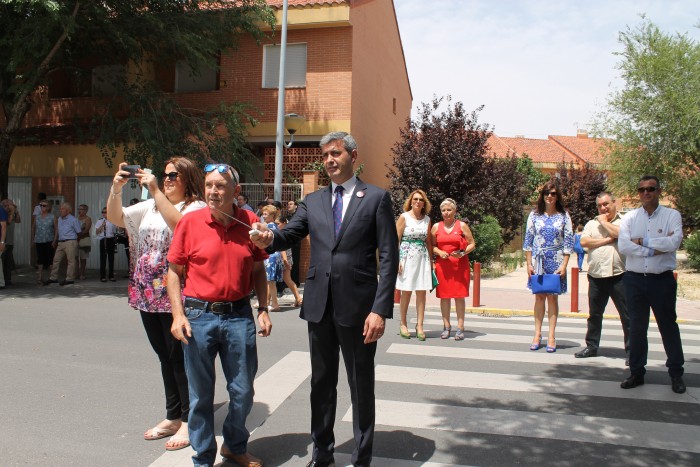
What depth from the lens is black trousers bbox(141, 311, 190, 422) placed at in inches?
171

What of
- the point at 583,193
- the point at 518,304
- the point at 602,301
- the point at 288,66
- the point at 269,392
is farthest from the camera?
the point at 583,193

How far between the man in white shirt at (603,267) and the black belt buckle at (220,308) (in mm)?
4601

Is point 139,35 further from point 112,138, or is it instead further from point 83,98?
point 83,98

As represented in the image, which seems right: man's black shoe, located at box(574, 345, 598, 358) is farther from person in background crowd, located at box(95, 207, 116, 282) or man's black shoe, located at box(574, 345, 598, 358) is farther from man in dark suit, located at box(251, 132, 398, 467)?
person in background crowd, located at box(95, 207, 116, 282)

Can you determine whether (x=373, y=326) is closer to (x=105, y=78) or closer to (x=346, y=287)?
(x=346, y=287)

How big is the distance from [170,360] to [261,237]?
4.59 ft

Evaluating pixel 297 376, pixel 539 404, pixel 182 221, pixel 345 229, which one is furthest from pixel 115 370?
pixel 539 404

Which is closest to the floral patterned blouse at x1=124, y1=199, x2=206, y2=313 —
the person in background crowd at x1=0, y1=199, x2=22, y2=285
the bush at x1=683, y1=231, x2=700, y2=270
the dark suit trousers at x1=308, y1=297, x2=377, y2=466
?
the dark suit trousers at x1=308, y1=297, x2=377, y2=466

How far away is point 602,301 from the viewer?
23.4 feet

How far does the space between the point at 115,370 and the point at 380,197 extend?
3862mm

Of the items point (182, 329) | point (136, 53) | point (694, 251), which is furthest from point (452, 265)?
point (694, 251)

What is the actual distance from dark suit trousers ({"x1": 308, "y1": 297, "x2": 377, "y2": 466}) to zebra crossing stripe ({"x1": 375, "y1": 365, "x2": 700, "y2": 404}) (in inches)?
87.1

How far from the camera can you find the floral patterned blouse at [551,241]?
7.26 metres

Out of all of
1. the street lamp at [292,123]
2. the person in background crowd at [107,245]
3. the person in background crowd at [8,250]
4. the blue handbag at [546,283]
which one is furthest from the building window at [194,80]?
the blue handbag at [546,283]
